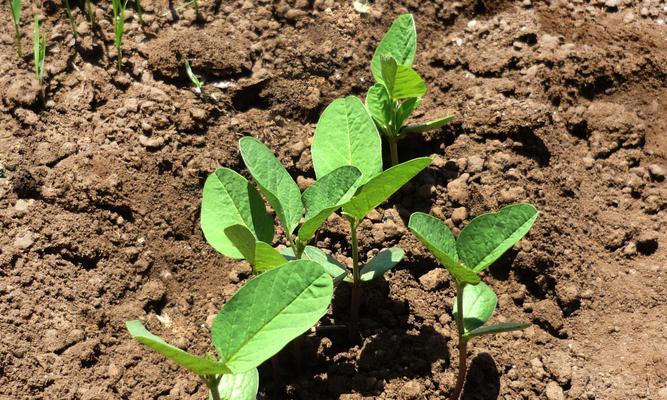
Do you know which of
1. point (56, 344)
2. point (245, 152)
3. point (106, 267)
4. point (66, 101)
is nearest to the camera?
point (245, 152)

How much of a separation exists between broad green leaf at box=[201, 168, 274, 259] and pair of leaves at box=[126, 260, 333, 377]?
Result: 11.8 inches

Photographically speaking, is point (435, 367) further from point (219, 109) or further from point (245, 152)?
point (219, 109)

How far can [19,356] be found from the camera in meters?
1.99

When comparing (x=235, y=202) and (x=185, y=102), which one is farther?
(x=185, y=102)

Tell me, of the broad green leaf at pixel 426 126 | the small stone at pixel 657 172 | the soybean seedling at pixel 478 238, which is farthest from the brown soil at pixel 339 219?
the soybean seedling at pixel 478 238

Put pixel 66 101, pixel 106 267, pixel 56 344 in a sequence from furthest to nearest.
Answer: pixel 66 101, pixel 106 267, pixel 56 344

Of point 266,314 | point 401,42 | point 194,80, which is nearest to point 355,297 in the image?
point 266,314

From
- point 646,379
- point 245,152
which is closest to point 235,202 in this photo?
point 245,152

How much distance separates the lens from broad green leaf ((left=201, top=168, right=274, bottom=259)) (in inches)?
73.8

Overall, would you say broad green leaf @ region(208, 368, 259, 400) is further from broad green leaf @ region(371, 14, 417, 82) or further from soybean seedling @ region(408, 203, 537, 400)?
broad green leaf @ region(371, 14, 417, 82)

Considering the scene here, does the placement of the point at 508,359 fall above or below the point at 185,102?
below

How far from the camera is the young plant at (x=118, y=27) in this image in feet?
8.18

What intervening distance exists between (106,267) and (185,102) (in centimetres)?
62

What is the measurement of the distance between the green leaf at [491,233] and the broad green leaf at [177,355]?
25.0 inches
